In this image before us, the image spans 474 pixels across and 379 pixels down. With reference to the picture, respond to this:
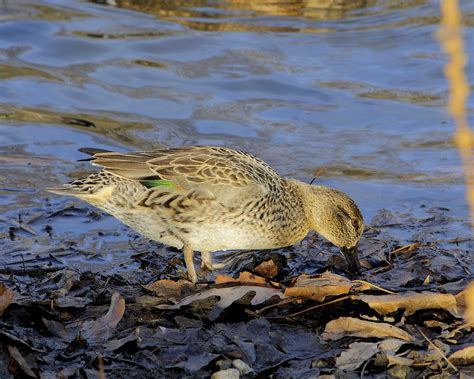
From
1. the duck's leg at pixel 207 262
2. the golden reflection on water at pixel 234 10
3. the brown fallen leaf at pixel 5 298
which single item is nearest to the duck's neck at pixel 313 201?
the duck's leg at pixel 207 262

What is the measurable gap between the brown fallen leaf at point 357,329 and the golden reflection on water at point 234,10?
7.94 m

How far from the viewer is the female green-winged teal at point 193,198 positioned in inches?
221

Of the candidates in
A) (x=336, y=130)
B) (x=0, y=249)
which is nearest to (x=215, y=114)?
(x=336, y=130)

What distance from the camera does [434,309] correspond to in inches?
185

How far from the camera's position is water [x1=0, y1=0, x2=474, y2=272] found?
8188mm

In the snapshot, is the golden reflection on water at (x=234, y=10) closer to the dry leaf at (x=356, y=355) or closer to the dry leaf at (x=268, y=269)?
the dry leaf at (x=268, y=269)

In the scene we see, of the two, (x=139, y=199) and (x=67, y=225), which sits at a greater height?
(x=139, y=199)

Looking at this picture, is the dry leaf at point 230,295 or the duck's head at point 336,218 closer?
the dry leaf at point 230,295

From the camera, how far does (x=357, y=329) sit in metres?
4.43

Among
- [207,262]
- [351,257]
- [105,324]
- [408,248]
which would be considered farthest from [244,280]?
[408,248]

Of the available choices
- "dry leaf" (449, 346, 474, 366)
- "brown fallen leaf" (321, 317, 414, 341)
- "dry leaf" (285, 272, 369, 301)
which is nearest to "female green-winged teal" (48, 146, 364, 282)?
"dry leaf" (285, 272, 369, 301)

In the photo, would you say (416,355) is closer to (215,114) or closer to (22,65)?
(215,114)

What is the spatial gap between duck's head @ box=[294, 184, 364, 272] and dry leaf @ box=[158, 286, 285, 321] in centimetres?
128

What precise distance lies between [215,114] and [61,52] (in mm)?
2648
